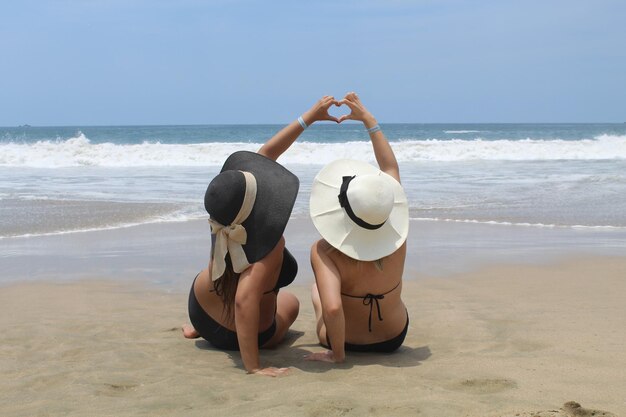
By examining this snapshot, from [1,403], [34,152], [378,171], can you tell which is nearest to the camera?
[1,403]

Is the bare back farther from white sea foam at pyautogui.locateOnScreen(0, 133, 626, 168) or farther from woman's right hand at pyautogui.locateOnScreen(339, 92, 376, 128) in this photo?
white sea foam at pyautogui.locateOnScreen(0, 133, 626, 168)

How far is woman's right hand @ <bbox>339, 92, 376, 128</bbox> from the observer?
14.1 ft

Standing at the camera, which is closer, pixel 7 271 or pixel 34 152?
pixel 7 271

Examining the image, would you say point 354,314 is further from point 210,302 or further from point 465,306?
point 465,306

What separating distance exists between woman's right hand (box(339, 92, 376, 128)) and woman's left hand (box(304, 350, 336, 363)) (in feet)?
4.39

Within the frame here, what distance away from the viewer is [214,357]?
421 cm

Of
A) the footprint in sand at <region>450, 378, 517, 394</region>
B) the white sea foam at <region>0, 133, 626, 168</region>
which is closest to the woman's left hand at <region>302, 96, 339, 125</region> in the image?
the footprint in sand at <region>450, 378, 517, 394</region>

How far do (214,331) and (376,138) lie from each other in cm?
147

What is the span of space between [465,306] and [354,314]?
1508 mm

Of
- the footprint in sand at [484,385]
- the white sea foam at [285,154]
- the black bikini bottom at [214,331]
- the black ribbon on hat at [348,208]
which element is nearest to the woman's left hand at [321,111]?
the black ribbon on hat at [348,208]

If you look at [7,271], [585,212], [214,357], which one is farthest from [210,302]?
[585,212]

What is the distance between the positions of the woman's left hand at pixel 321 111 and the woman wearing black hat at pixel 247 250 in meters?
0.38

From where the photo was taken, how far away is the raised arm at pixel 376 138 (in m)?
4.21

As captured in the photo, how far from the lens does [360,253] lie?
12.5ft
